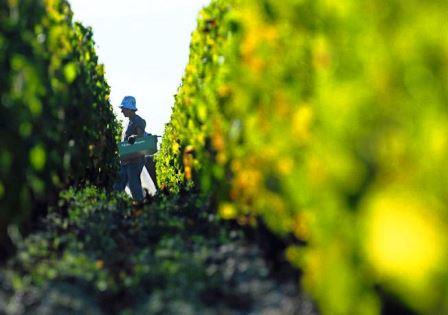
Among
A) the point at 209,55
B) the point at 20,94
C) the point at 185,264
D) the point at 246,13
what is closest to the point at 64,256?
the point at 185,264

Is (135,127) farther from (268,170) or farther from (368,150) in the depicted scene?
(368,150)

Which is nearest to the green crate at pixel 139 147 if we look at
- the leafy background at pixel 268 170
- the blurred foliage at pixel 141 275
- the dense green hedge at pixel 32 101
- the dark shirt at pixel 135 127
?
the dark shirt at pixel 135 127

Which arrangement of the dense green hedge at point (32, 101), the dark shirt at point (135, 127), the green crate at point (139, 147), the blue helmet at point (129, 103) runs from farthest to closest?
the blue helmet at point (129, 103), the dark shirt at point (135, 127), the green crate at point (139, 147), the dense green hedge at point (32, 101)

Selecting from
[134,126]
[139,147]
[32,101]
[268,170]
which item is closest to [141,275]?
[268,170]

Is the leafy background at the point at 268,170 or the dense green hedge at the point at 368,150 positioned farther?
the leafy background at the point at 268,170

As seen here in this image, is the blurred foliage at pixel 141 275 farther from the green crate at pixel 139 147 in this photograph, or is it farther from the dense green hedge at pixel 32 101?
the green crate at pixel 139 147

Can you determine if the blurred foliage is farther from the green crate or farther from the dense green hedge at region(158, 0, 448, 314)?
the green crate

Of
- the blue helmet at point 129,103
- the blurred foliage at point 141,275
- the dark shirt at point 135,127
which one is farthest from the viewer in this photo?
the blue helmet at point 129,103

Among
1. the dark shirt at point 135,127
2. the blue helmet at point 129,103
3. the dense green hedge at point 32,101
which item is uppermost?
A: the blue helmet at point 129,103

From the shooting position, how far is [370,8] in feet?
9.89

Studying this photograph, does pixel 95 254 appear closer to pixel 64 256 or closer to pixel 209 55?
pixel 64 256

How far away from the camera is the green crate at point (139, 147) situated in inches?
518

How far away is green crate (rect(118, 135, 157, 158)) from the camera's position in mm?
13156

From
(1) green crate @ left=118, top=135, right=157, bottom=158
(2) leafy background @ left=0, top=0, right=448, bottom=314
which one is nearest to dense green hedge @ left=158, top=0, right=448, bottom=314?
(2) leafy background @ left=0, top=0, right=448, bottom=314
